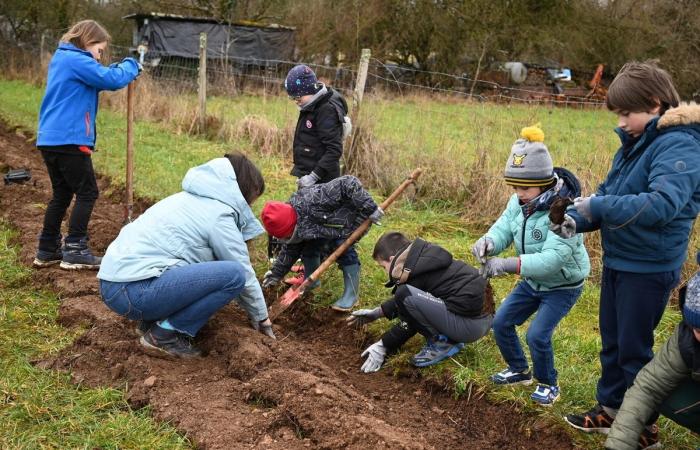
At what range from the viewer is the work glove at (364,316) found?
482cm

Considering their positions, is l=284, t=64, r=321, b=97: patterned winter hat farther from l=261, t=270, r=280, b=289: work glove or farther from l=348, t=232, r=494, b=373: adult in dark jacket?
l=348, t=232, r=494, b=373: adult in dark jacket

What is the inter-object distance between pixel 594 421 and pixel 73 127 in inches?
168

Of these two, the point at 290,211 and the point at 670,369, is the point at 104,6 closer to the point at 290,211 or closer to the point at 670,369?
the point at 290,211

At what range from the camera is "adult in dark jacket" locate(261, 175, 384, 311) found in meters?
4.81

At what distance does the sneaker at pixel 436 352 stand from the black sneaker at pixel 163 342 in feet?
4.84

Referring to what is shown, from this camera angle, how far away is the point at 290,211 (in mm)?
4871

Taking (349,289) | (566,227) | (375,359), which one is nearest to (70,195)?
(349,289)

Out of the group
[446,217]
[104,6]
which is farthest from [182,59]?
[446,217]

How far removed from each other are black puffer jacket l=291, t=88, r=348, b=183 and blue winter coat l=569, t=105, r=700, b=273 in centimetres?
290

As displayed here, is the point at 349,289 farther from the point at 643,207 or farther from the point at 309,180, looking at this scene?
the point at 643,207

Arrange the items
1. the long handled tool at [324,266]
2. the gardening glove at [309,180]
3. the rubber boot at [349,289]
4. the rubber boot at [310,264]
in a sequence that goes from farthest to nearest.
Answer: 1. the gardening glove at [309,180]
2. the rubber boot at [310,264]
3. the rubber boot at [349,289]
4. the long handled tool at [324,266]

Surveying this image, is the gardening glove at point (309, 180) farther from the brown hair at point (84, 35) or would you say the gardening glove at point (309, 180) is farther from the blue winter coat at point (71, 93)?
the brown hair at point (84, 35)

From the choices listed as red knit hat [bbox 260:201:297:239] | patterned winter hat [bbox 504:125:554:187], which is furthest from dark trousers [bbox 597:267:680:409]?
red knit hat [bbox 260:201:297:239]

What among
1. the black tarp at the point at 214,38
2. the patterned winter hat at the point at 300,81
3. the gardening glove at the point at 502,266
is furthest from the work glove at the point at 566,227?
the black tarp at the point at 214,38
